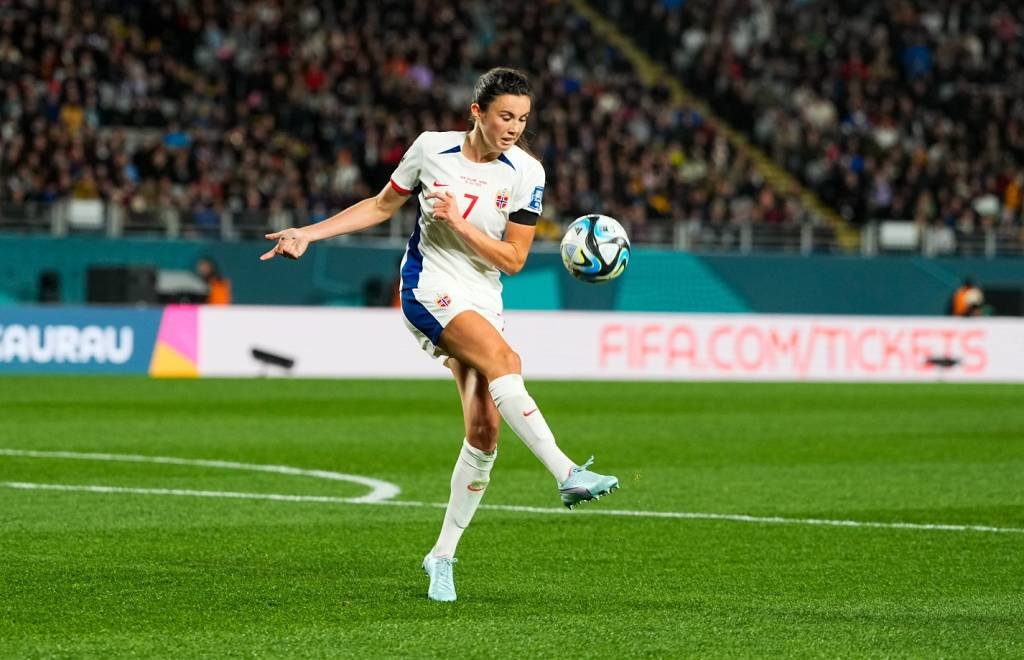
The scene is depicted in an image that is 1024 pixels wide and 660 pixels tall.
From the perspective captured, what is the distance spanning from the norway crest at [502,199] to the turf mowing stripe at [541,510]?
3.24m

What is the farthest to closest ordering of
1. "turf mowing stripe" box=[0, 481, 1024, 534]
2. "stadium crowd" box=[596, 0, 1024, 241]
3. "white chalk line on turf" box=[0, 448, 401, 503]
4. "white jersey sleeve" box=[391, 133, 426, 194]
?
"stadium crowd" box=[596, 0, 1024, 241], "white chalk line on turf" box=[0, 448, 401, 503], "turf mowing stripe" box=[0, 481, 1024, 534], "white jersey sleeve" box=[391, 133, 426, 194]

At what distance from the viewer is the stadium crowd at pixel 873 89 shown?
3291 centimetres

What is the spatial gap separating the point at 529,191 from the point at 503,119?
35cm

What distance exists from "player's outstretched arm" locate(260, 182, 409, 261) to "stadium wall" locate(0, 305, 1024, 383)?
15.8 m

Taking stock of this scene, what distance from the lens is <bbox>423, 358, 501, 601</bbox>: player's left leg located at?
276 inches

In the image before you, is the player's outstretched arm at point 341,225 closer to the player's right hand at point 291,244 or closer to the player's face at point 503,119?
the player's right hand at point 291,244

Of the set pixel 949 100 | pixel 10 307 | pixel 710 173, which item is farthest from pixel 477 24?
pixel 10 307

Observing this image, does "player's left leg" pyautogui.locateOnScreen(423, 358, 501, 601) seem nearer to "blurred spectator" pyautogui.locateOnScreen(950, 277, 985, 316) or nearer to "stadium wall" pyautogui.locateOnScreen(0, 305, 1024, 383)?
"stadium wall" pyautogui.locateOnScreen(0, 305, 1024, 383)

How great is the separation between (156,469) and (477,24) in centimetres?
2349

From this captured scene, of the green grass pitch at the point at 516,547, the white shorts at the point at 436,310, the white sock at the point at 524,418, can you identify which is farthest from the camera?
the white shorts at the point at 436,310

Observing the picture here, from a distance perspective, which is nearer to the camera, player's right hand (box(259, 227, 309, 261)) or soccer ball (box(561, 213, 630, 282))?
player's right hand (box(259, 227, 309, 261))

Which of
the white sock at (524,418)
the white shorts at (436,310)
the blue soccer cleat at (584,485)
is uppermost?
the white shorts at (436,310)

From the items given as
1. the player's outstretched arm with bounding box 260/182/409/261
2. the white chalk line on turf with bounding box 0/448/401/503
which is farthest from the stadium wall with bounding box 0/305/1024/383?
the player's outstretched arm with bounding box 260/182/409/261

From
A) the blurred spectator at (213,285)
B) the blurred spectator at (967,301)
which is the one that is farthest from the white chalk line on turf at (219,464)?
the blurred spectator at (967,301)
